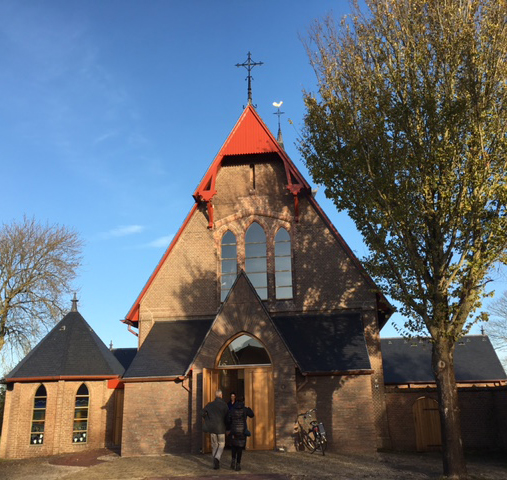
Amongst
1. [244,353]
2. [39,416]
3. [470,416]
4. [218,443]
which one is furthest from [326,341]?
[39,416]

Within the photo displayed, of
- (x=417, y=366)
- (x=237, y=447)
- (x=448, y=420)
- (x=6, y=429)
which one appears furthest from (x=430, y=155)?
(x=417, y=366)

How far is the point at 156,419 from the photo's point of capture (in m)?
16.9

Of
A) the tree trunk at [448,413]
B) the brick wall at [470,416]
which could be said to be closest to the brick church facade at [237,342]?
the brick wall at [470,416]

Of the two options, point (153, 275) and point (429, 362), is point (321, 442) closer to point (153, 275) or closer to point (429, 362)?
point (153, 275)

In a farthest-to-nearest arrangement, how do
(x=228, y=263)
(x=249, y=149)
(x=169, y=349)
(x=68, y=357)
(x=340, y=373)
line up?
1. (x=249, y=149)
2. (x=228, y=263)
3. (x=68, y=357)
4. (x=169, y=349)
5. (x=340, y=373)

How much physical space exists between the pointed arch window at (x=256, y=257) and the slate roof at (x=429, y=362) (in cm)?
1259

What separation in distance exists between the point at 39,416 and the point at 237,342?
7.88 meters

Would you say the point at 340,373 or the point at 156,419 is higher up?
the point at 340,373

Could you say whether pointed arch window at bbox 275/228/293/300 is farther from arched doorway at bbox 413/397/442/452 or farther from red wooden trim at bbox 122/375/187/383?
arched doorway at bbox 413/397/442/452

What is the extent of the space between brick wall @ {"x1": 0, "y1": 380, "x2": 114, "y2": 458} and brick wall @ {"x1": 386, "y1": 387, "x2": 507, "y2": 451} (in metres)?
10.3

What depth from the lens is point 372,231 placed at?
14.0 metres

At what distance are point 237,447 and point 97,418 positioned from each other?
8.47 m

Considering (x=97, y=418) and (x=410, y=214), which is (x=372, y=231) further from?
(x=97, y=418)

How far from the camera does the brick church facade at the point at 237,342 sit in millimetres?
16594
